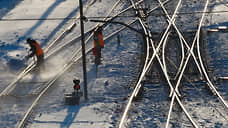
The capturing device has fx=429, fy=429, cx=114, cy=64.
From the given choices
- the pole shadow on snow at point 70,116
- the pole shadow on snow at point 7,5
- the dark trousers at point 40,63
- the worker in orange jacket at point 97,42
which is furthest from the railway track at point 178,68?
the pole shadow on snow at point 7,5

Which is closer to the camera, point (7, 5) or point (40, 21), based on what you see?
point (40, 21)

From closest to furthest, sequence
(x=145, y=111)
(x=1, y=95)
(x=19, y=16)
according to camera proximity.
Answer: (x=145, y=111) < (x=1, y=95) < (x=19, y=16)

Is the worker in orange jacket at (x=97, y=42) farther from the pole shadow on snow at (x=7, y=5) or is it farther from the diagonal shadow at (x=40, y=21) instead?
the pole shadow on snow at (x=7, y=5)

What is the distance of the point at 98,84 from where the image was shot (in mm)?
15617

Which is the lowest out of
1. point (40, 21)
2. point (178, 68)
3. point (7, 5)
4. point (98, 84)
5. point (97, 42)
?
point (98, 84)

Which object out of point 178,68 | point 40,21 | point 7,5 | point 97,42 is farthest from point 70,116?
point 7,5

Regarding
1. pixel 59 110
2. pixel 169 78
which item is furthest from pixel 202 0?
pixel 59 110

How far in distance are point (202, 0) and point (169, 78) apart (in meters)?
11.8

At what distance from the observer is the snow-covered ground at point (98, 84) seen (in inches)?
518

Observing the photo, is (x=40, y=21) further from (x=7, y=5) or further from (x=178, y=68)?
(x=178, y=68)

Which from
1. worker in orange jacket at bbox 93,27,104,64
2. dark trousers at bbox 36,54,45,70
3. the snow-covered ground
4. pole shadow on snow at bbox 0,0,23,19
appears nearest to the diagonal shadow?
the snow-covered ground

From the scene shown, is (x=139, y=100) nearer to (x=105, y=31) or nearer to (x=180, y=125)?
(x=180, y=125)

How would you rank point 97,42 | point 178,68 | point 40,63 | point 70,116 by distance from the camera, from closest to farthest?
point 70,116 < point 178,68 < point 97,42 < point 40,63

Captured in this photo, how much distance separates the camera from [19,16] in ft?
78.6
